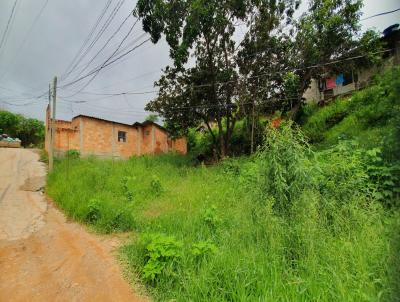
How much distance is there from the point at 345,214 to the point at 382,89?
10369 mm

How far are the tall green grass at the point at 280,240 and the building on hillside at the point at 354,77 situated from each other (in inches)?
424

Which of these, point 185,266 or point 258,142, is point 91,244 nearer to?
point 185,266

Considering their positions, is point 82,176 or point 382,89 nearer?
point 82,176

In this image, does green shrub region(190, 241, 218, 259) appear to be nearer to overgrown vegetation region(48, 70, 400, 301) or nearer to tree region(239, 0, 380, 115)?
overgrown vegetation region(48, 70, 400, 301)

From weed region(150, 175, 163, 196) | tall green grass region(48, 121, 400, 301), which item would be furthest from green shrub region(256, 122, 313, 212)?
weed region(150, 175, 163, 196)

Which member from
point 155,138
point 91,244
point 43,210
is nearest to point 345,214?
point 91,244

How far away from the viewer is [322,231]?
3.76 metres

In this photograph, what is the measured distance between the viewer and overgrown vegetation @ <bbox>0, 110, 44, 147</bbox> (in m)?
29.3

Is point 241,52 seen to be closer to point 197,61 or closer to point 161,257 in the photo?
point 197,61

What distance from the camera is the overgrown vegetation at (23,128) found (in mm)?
29322

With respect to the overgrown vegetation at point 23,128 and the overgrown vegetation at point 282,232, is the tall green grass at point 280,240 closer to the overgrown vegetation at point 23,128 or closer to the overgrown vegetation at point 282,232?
the overgrown vegetation at point 282,232

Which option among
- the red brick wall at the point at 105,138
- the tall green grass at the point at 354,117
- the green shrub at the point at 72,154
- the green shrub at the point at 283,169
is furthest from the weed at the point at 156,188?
the red brick wall at the point at 105,138

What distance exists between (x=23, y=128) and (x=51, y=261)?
3174 centimetres

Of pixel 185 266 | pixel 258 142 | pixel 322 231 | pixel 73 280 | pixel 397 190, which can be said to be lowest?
pixel 73 280
